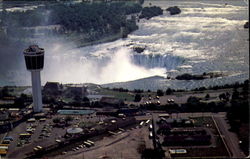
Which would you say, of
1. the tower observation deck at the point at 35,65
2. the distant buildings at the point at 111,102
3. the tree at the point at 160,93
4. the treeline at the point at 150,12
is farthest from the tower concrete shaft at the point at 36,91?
the treeline at the point at 150,12

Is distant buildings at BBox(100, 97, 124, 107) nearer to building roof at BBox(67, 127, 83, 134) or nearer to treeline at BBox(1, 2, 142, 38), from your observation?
building roof at BBox(67, 127, 83, 134)

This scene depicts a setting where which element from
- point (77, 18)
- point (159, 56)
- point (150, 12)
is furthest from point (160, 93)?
point (150, 12)

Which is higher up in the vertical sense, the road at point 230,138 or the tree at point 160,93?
the tree at point 160,93

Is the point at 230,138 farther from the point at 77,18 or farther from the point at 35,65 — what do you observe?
the point at 77,18

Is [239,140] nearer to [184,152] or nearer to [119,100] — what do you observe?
[184,152]

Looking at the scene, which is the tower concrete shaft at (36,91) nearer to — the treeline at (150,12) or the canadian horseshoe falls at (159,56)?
the canadian horseshoe falls at (159,56)

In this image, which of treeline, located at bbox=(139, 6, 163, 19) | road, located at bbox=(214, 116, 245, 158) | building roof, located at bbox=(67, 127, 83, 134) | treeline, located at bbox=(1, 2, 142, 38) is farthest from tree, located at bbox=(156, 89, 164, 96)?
treeline, located at bbox=(139, 6, 163, 19)
